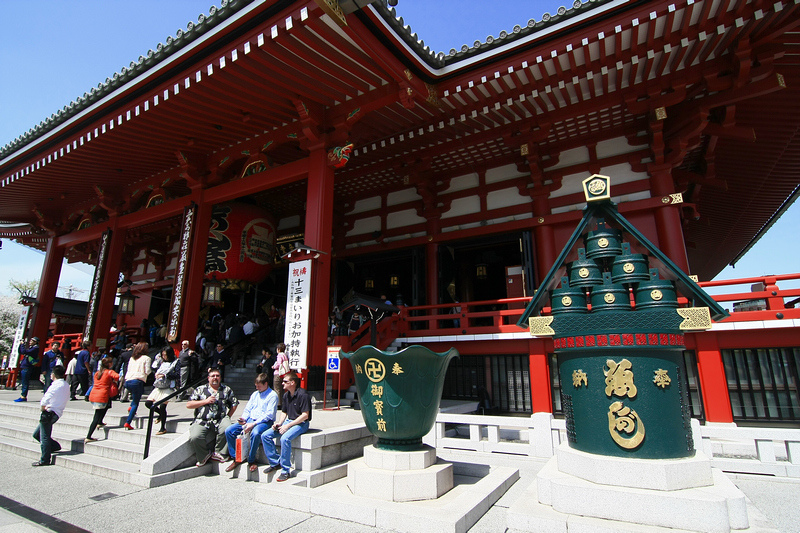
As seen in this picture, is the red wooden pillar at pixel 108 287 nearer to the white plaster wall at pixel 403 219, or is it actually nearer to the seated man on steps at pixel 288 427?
the white plaster wall at pixel 403 219

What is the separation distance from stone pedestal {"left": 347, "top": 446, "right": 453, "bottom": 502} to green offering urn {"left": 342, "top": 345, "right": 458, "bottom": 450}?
122 mm

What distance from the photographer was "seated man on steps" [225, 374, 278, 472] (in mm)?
5012

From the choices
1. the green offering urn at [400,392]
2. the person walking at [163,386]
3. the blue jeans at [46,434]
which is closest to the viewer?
the green offering urn at [400,392]

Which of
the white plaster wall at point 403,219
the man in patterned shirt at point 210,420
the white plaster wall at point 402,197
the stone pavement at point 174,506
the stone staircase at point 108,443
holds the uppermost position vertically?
the white plaster wall at point 402,197

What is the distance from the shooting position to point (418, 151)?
35.1ft

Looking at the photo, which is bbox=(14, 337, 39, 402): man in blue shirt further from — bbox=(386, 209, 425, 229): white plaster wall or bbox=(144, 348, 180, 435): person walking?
bbox=(386, 209, 425, 229): white plaster wall

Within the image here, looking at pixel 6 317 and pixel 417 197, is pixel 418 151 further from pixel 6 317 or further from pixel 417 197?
pixel 6 317

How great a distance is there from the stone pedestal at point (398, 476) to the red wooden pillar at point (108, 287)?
11.4 m

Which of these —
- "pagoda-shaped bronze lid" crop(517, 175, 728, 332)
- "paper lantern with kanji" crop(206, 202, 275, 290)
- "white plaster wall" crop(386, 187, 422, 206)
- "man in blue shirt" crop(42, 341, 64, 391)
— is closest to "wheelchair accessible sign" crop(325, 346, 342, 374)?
"pagoda-shaped bronze lid" crop(517, 175, 728, 332)

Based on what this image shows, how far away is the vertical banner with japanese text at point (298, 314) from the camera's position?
7477mm

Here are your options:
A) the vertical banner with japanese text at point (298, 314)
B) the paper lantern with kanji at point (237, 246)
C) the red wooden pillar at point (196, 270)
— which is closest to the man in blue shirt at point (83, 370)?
the red wooden pillar at point (196, 270)

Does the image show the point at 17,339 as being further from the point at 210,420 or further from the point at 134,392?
the point at 210,420

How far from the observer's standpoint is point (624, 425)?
3.24 meters

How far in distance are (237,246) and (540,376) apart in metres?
8.39
